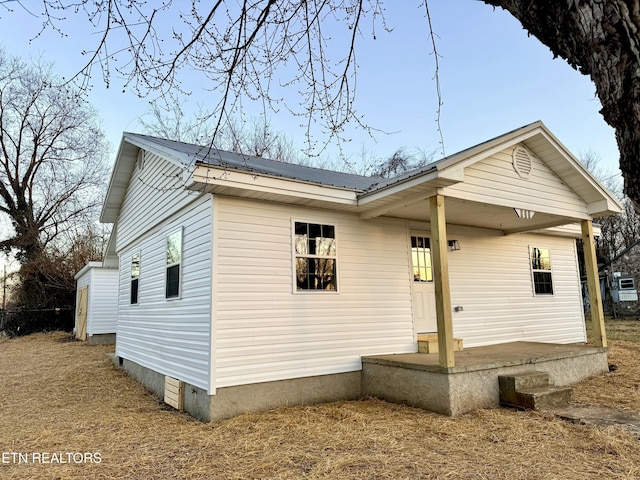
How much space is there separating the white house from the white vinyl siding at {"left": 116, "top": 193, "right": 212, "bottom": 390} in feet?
0.13

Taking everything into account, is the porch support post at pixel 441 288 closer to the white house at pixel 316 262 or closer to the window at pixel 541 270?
the white house at pixel 316 262

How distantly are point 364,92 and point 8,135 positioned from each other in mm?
22657

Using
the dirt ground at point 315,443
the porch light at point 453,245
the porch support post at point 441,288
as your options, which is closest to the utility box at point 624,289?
the dirt ground at point 315,443

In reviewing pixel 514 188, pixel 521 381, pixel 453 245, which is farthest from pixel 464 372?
pixel 453 245

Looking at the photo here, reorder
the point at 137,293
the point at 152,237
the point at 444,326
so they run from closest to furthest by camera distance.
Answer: the point at 444,326 < the point at 152,237 < the point at 137,293

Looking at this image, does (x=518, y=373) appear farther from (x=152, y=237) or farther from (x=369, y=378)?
(x=152, y=237)

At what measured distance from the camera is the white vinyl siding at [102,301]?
15141 mm

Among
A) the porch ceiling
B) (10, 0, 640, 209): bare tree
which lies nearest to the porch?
the porch ceiling

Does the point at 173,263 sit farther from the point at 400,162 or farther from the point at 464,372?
the point at 400,162

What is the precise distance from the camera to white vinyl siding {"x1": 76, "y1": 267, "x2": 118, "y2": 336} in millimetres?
15141

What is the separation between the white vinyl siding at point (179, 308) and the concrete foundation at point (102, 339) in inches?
260

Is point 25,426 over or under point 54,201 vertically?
under

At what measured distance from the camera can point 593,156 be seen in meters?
27.0

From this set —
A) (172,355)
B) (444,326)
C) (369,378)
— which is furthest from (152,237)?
(444,326)
